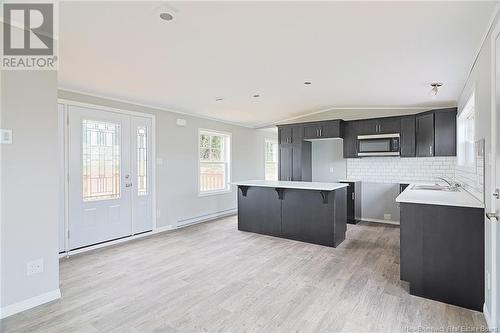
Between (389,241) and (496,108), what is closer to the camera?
(496,108)

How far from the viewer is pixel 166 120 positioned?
5270 mm

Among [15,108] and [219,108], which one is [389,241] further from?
[15,108]

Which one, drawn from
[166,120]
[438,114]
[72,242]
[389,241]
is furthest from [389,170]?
[72,242]

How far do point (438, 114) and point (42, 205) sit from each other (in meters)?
5.81

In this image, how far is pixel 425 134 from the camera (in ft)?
16.7

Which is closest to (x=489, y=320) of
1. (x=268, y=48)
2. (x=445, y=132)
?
(x=268, y=48)

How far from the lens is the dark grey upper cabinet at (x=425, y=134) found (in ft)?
16.4

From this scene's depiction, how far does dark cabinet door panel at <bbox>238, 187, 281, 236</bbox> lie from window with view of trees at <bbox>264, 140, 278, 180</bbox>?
3.23 metres

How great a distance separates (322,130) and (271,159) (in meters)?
2.78

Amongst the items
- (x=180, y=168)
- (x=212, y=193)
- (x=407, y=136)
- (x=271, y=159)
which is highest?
(x=407, y=136)

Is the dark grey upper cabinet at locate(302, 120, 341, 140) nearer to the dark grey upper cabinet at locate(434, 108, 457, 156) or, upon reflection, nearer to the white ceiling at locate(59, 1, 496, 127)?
the white ceiling at locate(59, 1, 496, 127)

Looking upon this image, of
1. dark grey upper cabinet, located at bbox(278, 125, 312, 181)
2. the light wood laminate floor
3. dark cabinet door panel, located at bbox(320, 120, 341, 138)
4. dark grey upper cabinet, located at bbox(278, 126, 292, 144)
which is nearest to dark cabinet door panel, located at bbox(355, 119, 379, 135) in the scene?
dark cabinet door panel, located at bbox(320, 120, 341, 138)

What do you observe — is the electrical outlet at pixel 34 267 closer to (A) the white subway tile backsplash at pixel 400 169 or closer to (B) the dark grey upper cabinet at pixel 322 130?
(B) the dark grey upper cabinet at pixel 322 130

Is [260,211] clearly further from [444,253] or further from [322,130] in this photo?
[444,253]
